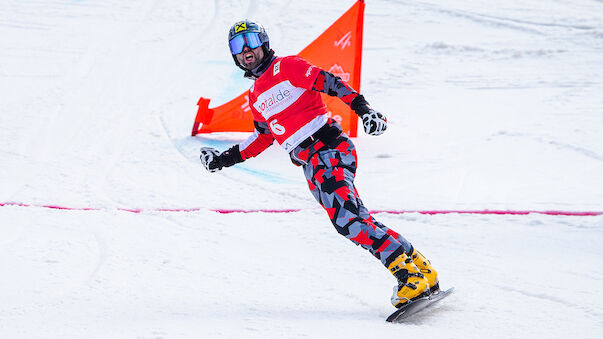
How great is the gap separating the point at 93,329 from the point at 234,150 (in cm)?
143

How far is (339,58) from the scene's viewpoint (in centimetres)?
705

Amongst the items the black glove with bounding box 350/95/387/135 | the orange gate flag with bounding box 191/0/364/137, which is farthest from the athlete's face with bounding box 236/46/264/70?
the orange gate flag with bounding box 191/0/364/137

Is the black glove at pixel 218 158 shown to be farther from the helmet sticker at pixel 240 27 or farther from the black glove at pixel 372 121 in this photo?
the black glove at pixel 372 121

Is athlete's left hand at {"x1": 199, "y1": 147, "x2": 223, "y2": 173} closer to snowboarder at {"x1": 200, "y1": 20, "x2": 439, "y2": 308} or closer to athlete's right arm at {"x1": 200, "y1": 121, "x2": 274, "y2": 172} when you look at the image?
Result: athlete's right arm at {"x1": 200, "y1": 121, "x2": 274, "y2": 172}

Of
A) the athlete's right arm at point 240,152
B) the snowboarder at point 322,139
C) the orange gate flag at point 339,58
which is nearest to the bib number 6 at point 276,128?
the snowboarder at point 322,139

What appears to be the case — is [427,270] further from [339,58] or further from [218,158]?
[339,58]

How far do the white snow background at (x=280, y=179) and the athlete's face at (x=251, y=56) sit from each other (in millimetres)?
1381

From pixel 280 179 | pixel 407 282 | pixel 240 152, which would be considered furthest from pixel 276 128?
pixel 280 179

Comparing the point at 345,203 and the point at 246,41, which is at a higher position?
the point at 246,41

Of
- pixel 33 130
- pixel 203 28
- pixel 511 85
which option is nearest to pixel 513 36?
pixel 511 85

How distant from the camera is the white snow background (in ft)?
12.6

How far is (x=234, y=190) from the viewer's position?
6.28 m

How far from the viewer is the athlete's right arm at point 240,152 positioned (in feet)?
14.0

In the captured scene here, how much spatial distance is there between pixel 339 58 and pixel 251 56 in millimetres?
3172
